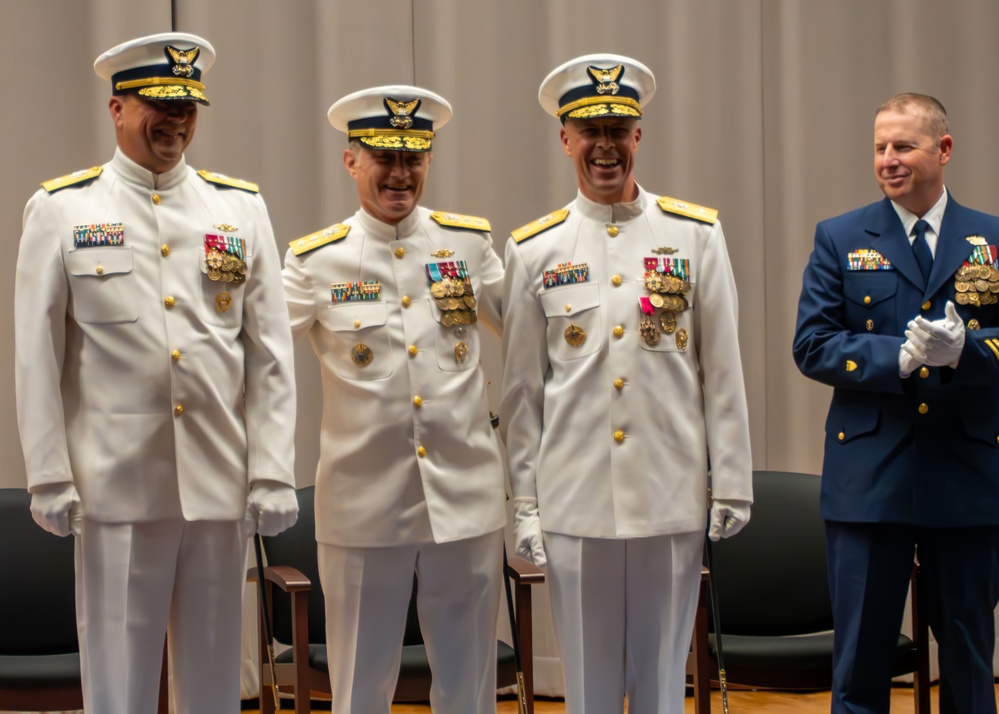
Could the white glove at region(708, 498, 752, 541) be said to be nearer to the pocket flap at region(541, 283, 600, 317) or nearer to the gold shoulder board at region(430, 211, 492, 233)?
the pocket flap at region(541, 283, 600, 317)

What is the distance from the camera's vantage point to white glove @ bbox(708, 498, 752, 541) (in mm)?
2926

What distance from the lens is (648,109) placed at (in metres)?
4.73

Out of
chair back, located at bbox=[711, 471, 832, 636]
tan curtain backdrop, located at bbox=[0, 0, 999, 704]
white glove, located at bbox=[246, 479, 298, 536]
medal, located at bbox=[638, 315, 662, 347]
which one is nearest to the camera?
white glove, located at bbox=[246, 479, 298, 536]

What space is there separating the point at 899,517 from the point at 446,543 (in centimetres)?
112

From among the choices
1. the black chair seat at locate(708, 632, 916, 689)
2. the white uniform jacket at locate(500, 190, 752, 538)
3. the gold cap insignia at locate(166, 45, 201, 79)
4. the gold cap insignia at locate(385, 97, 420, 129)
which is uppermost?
the gold cap insignia at locate(166, 45, 201, 79)

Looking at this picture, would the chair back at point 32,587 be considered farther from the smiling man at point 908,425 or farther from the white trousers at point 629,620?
the smiling man at point 908,425

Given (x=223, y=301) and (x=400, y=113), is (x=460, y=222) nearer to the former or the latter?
(x=400, y=113)

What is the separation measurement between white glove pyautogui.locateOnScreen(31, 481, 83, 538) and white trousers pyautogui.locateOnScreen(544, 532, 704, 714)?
1.15 m

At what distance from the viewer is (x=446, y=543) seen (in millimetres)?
2973

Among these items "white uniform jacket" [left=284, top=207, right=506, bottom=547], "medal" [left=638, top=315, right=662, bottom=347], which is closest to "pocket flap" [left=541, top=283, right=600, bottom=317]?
"medal" [left=638, top=315, right=662, bottom=347]

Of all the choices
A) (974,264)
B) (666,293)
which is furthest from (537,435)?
(974,264)

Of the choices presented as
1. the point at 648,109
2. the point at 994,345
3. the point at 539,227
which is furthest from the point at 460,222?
the point at 648,109

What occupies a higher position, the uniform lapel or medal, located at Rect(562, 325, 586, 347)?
the uniform lapel

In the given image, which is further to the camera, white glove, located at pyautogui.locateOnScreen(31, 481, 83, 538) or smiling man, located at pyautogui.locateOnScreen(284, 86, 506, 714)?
smiling man, located at pyautogui.locateOnScreen(284, 86, 506, 714)
